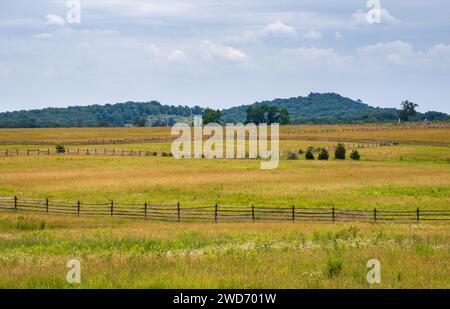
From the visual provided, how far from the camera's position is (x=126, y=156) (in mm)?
83438

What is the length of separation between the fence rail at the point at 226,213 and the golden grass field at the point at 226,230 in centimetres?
141

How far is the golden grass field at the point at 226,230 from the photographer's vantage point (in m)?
13.6

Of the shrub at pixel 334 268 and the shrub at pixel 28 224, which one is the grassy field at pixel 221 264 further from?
the shrub at pixel 28 224

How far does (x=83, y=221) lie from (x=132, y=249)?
54.4 ft

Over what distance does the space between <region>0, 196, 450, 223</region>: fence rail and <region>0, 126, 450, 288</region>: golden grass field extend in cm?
141

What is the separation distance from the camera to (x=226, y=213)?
37.6 m

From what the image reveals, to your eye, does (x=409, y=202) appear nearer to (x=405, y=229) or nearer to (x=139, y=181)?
(x=405, y=229)

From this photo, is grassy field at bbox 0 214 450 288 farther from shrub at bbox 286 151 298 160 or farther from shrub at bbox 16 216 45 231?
shrub at bbox 286 151 298 160

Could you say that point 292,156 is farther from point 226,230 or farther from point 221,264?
point 221,264

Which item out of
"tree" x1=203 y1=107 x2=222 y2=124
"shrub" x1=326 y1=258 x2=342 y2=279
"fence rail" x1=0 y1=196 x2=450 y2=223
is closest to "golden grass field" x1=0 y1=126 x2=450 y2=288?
"shrub" x1=326 y1=258 x2=342 y2=279

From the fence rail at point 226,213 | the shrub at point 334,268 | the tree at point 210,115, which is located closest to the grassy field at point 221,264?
the shrub at point 334,268

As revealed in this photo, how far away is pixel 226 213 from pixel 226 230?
23.9 ft

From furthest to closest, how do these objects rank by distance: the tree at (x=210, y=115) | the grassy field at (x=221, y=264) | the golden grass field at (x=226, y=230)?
the tree at (x=210, y=115) → the golden grass field at (x=226, y=230) → the grassy field at (x=221, y=264)
